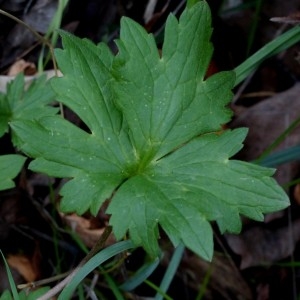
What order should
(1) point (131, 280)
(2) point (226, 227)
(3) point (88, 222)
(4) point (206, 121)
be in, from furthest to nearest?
(3) point (88, 222) < (1) point (131, 280) < (4) point (206, 121) < (2) point (226, 227)

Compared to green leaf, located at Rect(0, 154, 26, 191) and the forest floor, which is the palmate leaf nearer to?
green leaf, located at Rect(0, 154, 26, 191)

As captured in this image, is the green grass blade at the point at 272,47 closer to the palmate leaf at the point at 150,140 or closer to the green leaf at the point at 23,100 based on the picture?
the palmate leaf at the point at 150,140

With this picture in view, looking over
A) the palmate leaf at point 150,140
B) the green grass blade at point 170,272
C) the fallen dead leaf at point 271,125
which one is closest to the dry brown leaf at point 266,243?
the fallen dead leaf at point 271,125

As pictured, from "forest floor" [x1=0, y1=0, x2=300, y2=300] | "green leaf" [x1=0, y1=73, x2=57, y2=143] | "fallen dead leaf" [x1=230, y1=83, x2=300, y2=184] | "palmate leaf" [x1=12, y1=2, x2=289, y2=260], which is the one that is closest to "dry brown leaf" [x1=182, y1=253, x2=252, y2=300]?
"forest floor" [x1=0, y1=0, x2=300, y2=300]

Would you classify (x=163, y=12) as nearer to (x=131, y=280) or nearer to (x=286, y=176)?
(x=286, y=176)

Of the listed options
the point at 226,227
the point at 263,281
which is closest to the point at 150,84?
the point at 226,227

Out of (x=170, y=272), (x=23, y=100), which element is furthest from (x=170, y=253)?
(x=23, y=100)
